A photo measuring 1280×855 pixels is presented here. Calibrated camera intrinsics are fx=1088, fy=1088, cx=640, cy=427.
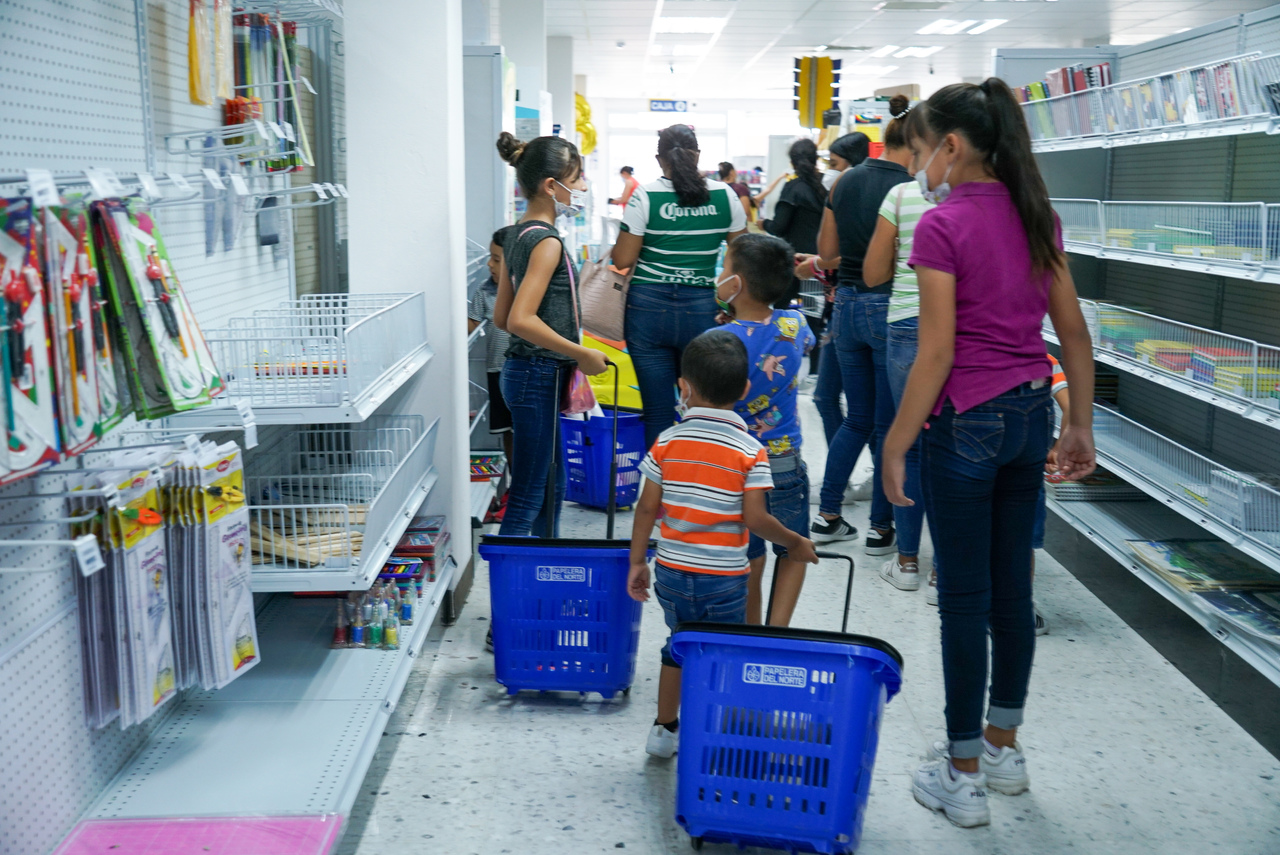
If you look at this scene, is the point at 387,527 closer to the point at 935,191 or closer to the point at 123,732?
the point at 123,732

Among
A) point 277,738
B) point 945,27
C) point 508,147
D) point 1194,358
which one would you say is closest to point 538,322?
point 277,738

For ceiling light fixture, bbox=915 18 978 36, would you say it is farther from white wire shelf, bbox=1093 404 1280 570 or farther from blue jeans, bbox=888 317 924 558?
blue jeans, bbox=888 317 924 558

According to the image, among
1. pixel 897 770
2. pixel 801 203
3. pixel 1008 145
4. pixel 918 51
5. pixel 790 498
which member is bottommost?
pixel 897 770

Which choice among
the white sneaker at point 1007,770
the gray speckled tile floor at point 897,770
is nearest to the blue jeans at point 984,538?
the white sneaker at point 1007,770

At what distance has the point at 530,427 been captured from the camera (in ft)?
11.0

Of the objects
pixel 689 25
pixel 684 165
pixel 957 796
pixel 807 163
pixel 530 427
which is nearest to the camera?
pixel 957 796

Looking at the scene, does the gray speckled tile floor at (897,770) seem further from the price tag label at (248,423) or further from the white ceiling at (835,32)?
the white ceiling at (835,32)

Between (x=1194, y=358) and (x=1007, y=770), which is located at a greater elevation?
(x=1194, y=358)

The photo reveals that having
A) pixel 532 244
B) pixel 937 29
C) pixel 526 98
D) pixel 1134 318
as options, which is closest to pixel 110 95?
pixel 532 244

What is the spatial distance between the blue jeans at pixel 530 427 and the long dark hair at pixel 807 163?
3.12m

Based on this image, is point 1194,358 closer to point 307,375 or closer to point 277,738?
point 307,375

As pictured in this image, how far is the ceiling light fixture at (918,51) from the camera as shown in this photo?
1559 centimetres

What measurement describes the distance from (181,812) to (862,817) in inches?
55.1

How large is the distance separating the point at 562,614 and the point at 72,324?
1.71 meters
